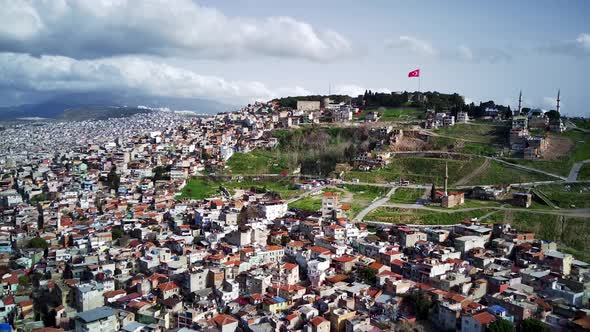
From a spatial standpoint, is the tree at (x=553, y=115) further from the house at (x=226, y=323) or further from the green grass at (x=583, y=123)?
the house at (x=226, y=323)

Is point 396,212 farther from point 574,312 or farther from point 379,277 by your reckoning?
point 574,312

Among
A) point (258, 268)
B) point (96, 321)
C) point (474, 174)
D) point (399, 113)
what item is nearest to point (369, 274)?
point (258, 268)

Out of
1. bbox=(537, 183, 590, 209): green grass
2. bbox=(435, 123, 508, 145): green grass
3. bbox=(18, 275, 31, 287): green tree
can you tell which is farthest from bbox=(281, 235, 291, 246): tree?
bbox=(435, 123, 508, 145): green grass

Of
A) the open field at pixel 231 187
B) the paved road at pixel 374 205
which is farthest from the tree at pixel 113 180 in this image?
the paved road at pixel 374 205

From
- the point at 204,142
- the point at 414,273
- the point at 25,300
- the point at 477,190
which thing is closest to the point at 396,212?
the point at 477,190

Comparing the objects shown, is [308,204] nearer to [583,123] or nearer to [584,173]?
[584,173]

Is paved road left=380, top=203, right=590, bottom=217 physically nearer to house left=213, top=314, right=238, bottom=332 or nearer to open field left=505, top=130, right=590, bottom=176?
open field left=505, top=130, right=590, bottom=176
